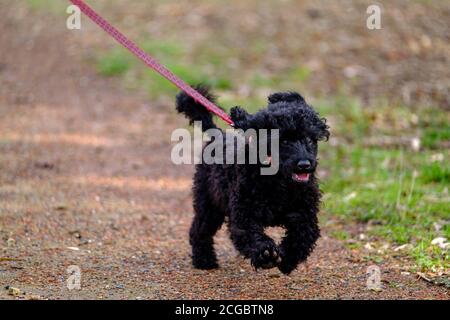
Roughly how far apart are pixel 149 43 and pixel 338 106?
16.6 feet

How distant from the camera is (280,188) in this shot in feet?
16.3

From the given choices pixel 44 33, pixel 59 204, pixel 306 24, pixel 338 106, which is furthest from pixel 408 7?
pixel 59 204

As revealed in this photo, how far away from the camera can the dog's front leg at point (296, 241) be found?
5109 millimetres

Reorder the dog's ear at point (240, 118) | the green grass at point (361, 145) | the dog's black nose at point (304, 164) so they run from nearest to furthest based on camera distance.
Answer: the dog's black nose at point (304, 164), the dog's ear at point (240, 118), the green grass at point (361, 145)

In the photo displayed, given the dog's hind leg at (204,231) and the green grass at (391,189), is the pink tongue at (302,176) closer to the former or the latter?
the dog's hind leg at (204,231)

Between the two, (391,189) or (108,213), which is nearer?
(108,213)

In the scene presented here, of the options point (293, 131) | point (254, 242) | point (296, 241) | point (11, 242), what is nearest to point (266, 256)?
point (254, 242)

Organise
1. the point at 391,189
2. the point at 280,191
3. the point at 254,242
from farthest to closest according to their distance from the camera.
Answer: the point at 391,189, the point at 280,191, the point at 254,242

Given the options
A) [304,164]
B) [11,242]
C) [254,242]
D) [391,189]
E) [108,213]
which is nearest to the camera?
[304,164]

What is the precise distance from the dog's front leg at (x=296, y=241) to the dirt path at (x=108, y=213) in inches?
11.2

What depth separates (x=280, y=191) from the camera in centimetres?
500

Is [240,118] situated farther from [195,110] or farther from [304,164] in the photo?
[195,110]

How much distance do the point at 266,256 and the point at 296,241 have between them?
0.44m

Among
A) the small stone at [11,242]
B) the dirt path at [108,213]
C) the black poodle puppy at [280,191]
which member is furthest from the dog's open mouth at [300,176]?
the small stone at [11,242]
